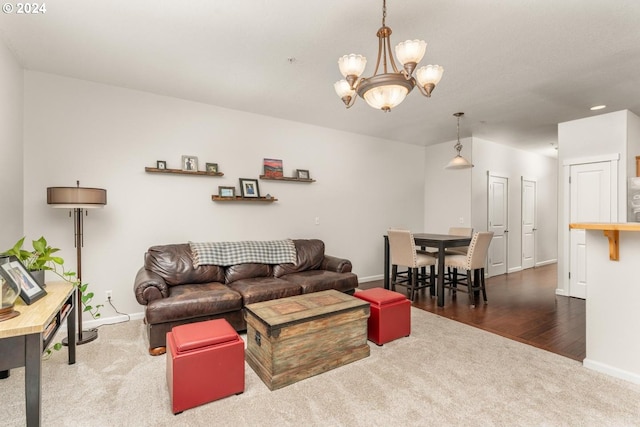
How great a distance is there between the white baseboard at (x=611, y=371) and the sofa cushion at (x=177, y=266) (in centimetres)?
349

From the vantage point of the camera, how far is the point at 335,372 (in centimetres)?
235

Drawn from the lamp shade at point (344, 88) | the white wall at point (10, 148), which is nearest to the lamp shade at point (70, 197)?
the white wall at point (10, 148)

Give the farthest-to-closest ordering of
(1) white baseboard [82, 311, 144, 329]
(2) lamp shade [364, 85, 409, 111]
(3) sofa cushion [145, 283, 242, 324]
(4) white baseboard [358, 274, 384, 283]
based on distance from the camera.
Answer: (4) white baseboard [358, 274, 384, 283] → (1) white baseboard [82, 311, 144, 329] → (3) sofa cushion [145, 283, 242, 324] → (2) lamp shade [364, 85, 409, 111]

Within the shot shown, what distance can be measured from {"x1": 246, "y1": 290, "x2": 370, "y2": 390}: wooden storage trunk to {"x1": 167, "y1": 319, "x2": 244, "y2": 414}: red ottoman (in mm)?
231

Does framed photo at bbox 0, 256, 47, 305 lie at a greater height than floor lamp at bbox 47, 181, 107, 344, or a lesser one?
lesser

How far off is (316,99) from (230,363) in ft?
10.0

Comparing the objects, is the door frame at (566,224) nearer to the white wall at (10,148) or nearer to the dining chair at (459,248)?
the dining chair at (459,248)

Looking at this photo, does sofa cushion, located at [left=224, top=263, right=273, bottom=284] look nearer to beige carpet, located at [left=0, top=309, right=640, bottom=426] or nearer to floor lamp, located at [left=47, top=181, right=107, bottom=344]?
beige carpet, located at [left=0, top=309, right=640, bottom=426]

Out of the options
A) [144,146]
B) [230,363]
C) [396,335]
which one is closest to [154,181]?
[144,146]

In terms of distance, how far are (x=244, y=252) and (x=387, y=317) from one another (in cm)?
192

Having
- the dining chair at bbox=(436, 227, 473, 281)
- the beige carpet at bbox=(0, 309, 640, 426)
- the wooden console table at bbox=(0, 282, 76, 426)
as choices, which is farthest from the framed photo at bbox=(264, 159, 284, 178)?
the wooden console table at bbox=(0, 282, 76, 426)

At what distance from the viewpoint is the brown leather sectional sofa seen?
9.07ft

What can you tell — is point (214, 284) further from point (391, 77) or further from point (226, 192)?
point (391, 77)

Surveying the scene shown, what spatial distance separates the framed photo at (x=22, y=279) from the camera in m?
1.63
